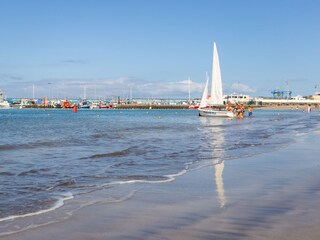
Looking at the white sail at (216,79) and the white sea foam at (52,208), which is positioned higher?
the white sail at (216,79)

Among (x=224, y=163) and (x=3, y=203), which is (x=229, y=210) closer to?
(x=3, y=203)

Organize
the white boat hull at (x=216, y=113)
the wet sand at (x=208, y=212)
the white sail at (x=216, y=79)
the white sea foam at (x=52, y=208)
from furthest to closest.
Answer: the white sail at (x=216, y=79) → the white boat hull at (x=216, y=113) → the white sea foam at (x=52, y=208) → the wet sand at (x=208, y=212)

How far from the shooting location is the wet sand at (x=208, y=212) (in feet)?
21.8

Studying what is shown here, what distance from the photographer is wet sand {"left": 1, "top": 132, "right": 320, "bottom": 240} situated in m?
6.64

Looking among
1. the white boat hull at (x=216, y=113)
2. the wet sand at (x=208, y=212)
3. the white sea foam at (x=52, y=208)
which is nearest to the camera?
the wet sand at (x=208, y=212)

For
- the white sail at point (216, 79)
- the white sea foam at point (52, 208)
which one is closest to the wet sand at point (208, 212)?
the white sea foam at point (52, 208)

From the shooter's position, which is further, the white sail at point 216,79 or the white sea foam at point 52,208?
the white sail at point 216,79

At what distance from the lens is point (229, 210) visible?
26.3 ft

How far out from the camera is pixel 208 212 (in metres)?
7.87

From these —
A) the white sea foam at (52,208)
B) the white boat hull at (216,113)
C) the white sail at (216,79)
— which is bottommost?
the white sea foam at (52,208)

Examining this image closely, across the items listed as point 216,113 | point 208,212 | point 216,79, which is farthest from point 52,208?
point 216,79

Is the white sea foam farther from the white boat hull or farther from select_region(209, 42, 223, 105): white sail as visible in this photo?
select_region(209, 42, 223, 105): white sail

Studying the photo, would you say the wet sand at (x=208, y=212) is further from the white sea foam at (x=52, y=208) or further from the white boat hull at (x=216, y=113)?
the white boat hull at (x=216, y=113)

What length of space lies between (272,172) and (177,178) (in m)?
3.09
